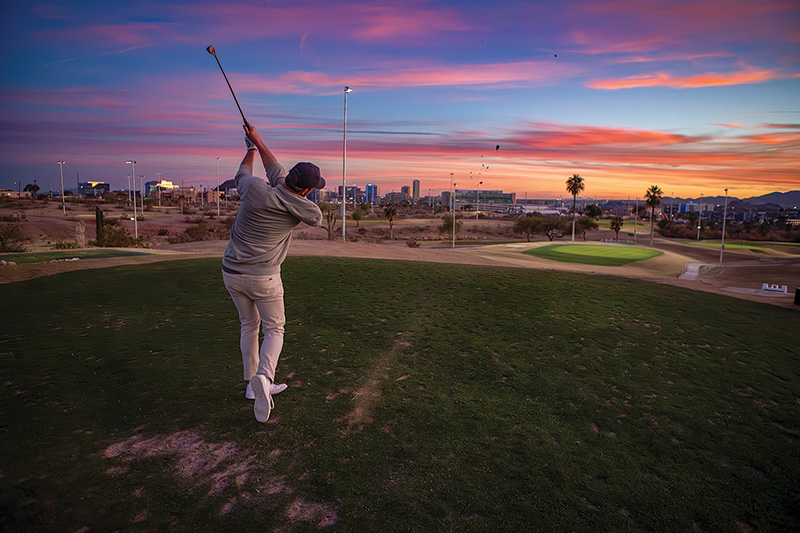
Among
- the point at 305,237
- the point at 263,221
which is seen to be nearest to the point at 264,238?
the point at 263,221

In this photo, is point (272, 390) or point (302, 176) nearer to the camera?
point (302, 176)

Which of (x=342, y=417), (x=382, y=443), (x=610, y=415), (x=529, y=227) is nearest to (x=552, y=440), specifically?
(x=610, y=415)

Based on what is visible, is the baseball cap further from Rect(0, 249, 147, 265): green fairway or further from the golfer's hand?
Rect(0, 249, 147, 265): green fairway

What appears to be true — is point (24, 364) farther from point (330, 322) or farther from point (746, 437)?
point (746, 437)

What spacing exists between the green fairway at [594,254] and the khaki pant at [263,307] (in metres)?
44.6

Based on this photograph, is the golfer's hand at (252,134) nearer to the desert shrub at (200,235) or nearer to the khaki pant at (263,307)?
the khaki pant at (263,307)

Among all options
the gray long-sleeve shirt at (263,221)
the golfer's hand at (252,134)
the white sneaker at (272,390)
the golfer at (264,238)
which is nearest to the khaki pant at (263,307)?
the golfer at (264,238)

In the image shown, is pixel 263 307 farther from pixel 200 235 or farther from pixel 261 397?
pixel 200 235

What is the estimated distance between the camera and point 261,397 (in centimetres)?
543

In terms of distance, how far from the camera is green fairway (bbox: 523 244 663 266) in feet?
154

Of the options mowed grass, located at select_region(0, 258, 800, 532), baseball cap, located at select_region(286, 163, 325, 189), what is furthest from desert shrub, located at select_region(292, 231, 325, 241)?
baseball cap, located at select_region(286, 163, 325, 189)

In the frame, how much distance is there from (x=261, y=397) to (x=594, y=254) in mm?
53348

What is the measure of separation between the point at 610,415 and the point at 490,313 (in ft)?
18.2

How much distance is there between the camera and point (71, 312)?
10641mm
